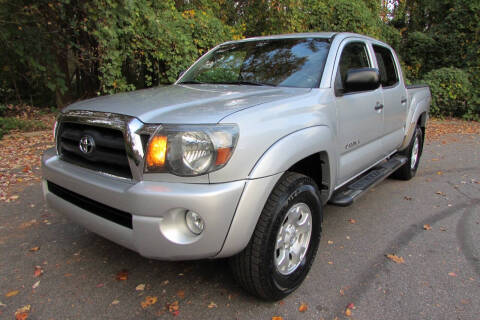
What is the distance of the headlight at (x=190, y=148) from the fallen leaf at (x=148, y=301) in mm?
1011

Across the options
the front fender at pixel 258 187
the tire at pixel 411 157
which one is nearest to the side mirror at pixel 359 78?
the front fender at pixel 258 187

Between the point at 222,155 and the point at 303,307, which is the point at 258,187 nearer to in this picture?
the point at 222,155

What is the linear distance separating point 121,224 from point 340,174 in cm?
182

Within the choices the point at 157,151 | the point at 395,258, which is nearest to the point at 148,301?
the point at 157,151

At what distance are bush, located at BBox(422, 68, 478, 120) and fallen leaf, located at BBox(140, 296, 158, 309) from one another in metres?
11.3

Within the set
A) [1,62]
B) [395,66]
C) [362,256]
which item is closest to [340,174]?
[362,256]

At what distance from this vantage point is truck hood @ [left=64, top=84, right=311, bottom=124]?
208cm

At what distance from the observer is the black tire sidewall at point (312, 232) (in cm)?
222

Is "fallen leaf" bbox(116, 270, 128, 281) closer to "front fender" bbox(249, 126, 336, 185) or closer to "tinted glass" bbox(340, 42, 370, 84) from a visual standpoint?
"front fender" bbox(249, 126, 336, 185)

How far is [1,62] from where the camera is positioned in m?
9.34

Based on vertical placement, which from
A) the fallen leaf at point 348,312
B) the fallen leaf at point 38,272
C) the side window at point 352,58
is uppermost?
the side window at point 352,58

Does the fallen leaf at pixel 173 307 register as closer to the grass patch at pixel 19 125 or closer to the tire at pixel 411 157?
the tire at pixel 411 157

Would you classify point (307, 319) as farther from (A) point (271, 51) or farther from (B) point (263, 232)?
(A) point (271, 51)

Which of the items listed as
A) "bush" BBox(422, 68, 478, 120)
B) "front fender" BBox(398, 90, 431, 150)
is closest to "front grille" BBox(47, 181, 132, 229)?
"front fender" BBox(398, 90, 431, 150)
